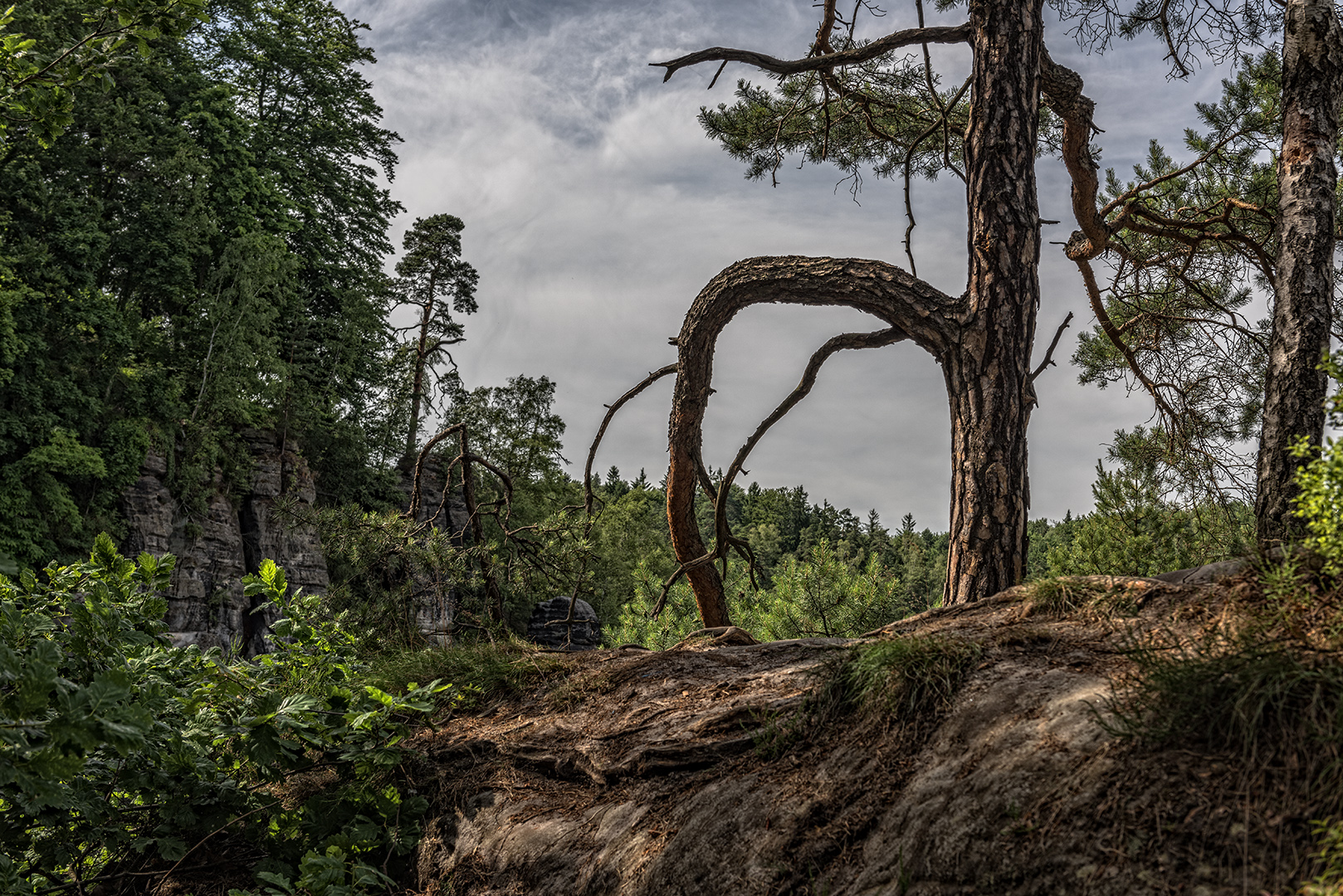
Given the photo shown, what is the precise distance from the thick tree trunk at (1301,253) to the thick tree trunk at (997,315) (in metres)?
1.23

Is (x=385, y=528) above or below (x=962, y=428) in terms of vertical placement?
below

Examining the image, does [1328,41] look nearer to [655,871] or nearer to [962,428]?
[962,428]

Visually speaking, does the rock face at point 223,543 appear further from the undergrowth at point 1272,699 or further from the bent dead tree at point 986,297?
the undergrowth at point 1272,699

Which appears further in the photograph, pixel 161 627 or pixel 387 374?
pixel 387 374

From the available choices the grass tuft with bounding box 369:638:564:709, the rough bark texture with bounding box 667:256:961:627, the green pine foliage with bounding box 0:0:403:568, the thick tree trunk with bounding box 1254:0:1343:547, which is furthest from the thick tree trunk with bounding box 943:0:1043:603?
the green pine foliage with bounding box 0:0:403:568

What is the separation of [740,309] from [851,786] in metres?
3.83

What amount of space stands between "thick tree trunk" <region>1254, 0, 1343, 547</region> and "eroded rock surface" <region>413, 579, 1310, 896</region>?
700 mm

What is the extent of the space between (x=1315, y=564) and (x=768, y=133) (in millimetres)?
5819

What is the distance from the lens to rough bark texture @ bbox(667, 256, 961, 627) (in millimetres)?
Answer: 4602

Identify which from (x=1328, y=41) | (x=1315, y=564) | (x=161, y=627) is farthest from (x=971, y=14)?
(x=161, y=627)

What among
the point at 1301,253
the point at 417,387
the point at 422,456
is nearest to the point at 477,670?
the point at 422,456

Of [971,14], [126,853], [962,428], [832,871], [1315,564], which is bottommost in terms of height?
[126,853]

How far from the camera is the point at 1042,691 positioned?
2.24m

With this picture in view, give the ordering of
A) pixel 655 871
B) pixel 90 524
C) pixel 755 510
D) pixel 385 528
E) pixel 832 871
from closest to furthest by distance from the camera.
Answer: pixel 832 871 < pixel 655 871 < pixel 385 528 < pixel 90 524 < pixel 755 510
